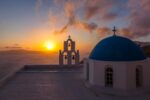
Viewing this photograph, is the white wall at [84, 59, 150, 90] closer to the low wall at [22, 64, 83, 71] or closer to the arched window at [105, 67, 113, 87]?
the arched window at [105, 67, 113, 87]

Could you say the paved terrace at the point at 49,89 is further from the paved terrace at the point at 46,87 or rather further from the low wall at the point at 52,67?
the low wall at the point at 52,67

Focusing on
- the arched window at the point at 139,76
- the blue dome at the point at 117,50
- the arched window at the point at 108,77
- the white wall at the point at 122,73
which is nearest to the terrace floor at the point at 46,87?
the white wall at the point at 122,73

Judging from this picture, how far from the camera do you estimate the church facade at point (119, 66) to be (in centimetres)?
1770

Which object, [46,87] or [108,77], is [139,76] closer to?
[108,77]

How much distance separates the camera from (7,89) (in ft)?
61.5

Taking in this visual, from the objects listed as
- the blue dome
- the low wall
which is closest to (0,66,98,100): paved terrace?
the blue dome

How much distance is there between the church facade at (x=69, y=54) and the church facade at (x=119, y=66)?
11.3 metres

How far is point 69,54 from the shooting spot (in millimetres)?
30781

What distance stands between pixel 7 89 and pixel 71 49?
42.8 ft

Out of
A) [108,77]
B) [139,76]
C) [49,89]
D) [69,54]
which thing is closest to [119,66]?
[108,77]

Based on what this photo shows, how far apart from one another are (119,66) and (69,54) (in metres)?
13.6

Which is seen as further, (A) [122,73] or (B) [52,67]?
(B) [52,67]

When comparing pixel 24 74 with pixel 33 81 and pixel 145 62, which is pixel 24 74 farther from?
pixel 145 62

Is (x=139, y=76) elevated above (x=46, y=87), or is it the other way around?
(x=139, y=76)
